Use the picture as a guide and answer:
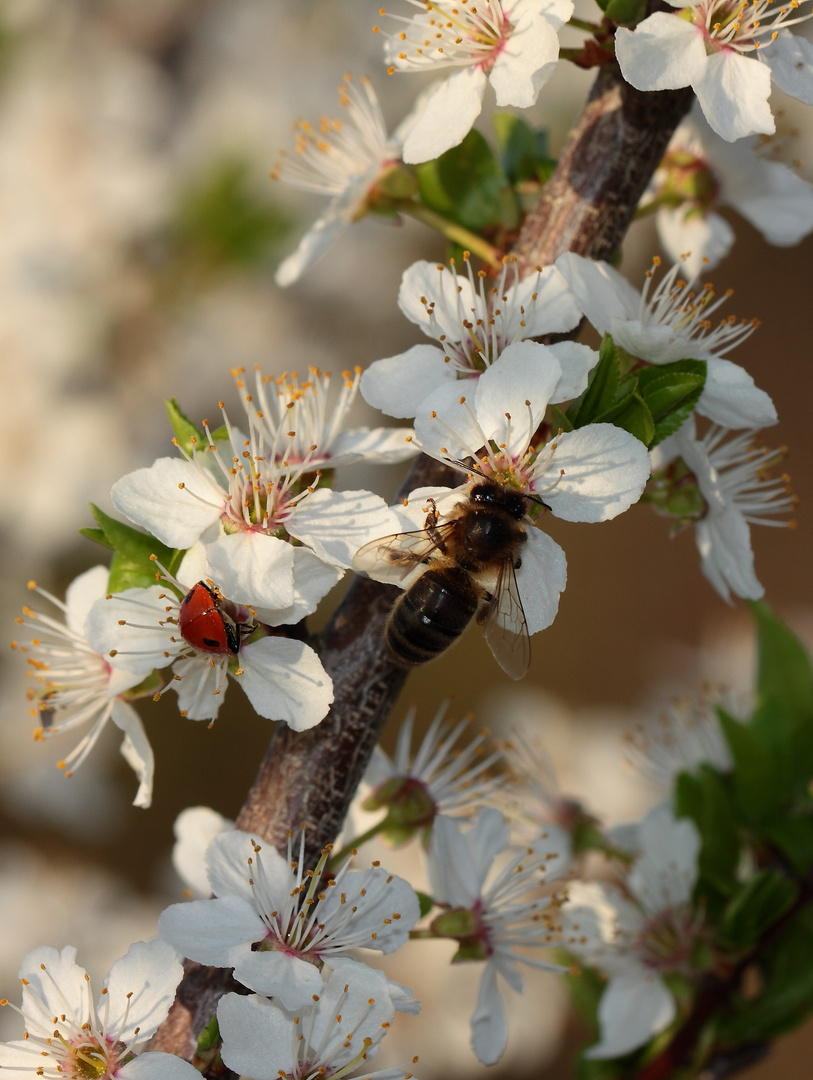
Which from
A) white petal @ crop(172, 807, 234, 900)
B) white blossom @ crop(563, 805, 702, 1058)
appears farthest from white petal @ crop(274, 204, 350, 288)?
white blossom @ crop(563, 805, 702, 1058)

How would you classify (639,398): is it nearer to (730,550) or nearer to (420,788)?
(730,550)

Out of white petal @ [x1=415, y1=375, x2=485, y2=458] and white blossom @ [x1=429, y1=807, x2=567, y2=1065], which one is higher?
white petal @ [x1=415, y1=375, x2=485, y2=458]

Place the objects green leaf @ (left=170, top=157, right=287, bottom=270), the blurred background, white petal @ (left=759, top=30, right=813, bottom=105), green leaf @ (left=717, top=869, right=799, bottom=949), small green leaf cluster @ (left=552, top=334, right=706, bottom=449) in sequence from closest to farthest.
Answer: small green leaf cluster @ (left=552, top=334, right=706, bottom=449)
white petal @ (left=759, top=30, right=813, bottom=105)
green leaf @ (left=717, top=869, right=799, bottom=949)
green leaf @ (left=170, top=157, right=287, bottom=270)
the blurred background

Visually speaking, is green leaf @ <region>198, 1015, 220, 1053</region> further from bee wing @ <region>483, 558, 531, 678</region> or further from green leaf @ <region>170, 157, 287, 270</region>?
green leaf @ <region>170, 157, 287, 270</region>

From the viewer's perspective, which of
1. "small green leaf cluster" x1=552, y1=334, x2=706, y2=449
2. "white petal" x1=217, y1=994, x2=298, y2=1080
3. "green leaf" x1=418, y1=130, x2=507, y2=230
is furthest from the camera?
"green leaf" x1=418, y1=130, x2=507, y2=230

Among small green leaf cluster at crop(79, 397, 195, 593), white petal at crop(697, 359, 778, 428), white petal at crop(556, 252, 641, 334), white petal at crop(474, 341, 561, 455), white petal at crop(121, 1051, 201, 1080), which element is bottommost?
white petal at crop(121, 1051, 201, 1080)

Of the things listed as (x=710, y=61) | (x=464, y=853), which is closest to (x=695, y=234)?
(x=710, y=61)
